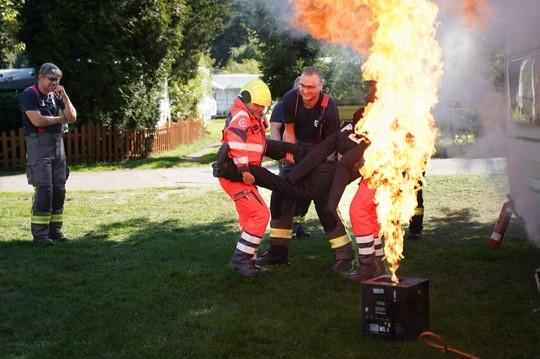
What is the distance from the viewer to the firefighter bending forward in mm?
6898

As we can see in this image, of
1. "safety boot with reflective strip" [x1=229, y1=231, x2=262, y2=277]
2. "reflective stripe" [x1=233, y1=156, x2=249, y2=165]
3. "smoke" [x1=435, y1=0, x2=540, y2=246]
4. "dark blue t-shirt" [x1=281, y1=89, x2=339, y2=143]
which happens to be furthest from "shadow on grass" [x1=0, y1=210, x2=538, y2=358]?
"dark blue t-shirt" [x1=281, y1=89, x2=339, y2=143]

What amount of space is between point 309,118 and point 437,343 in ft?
11.6

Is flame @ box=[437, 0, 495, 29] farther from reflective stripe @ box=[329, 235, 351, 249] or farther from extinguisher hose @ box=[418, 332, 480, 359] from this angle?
extinguisher hose @ box=[418, 332, 480, 359]

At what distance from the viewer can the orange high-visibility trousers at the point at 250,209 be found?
6898 millimetres

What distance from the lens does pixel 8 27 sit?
67.2ft

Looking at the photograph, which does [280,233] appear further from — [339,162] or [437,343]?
[437,343]

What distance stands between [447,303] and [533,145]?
2265 millimetres

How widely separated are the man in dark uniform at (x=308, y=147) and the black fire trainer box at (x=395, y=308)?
177 centimetres

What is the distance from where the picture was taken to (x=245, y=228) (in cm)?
692

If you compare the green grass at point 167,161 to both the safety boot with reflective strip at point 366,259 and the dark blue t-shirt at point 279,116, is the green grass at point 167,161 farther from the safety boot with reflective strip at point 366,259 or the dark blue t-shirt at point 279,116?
the safety boot with reflective strip at point 366,259

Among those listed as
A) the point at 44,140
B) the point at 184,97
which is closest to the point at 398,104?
the point at 44,140

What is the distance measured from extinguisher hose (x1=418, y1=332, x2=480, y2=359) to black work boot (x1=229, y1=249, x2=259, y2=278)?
7.81 ft

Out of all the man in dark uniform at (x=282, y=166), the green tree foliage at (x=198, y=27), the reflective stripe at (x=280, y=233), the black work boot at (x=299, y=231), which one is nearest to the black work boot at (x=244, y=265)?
the reflective stripe at (x=280, y=233)

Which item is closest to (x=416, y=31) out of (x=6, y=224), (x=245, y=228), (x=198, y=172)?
(x=245, y=228)
